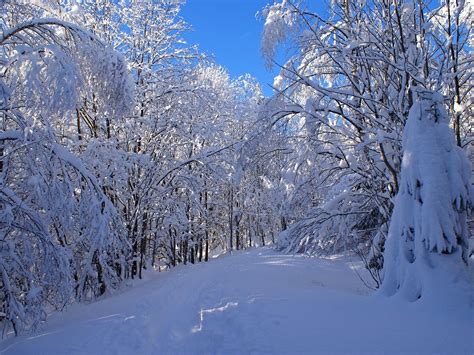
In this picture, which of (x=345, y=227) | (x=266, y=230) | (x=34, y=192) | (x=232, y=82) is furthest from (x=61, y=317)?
(x=266, y=230)

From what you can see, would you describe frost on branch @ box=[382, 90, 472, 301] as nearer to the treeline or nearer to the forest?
the forest

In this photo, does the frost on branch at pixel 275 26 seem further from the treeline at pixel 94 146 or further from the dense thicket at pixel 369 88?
the treeline at pixel 94 146

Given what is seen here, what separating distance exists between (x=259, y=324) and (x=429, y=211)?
2.51m

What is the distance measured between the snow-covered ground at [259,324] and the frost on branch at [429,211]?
347mm

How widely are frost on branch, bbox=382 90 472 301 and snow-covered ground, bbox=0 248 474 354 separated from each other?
347 millimetres

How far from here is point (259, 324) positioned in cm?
459

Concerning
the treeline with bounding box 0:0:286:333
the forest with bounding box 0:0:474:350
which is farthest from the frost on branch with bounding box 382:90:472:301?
the treeline with bounding box 0:0:286:333

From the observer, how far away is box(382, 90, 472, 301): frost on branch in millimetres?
4051

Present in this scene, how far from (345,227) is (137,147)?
763 cm

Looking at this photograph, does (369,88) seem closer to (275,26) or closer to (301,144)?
(301,144)

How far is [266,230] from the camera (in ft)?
106

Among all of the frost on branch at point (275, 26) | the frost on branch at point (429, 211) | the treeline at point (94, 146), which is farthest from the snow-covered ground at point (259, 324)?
the frost on branch at point (275, 26)

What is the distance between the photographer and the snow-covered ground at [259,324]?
3.62m

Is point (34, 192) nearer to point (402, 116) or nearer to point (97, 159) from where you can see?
point (97, 159)
